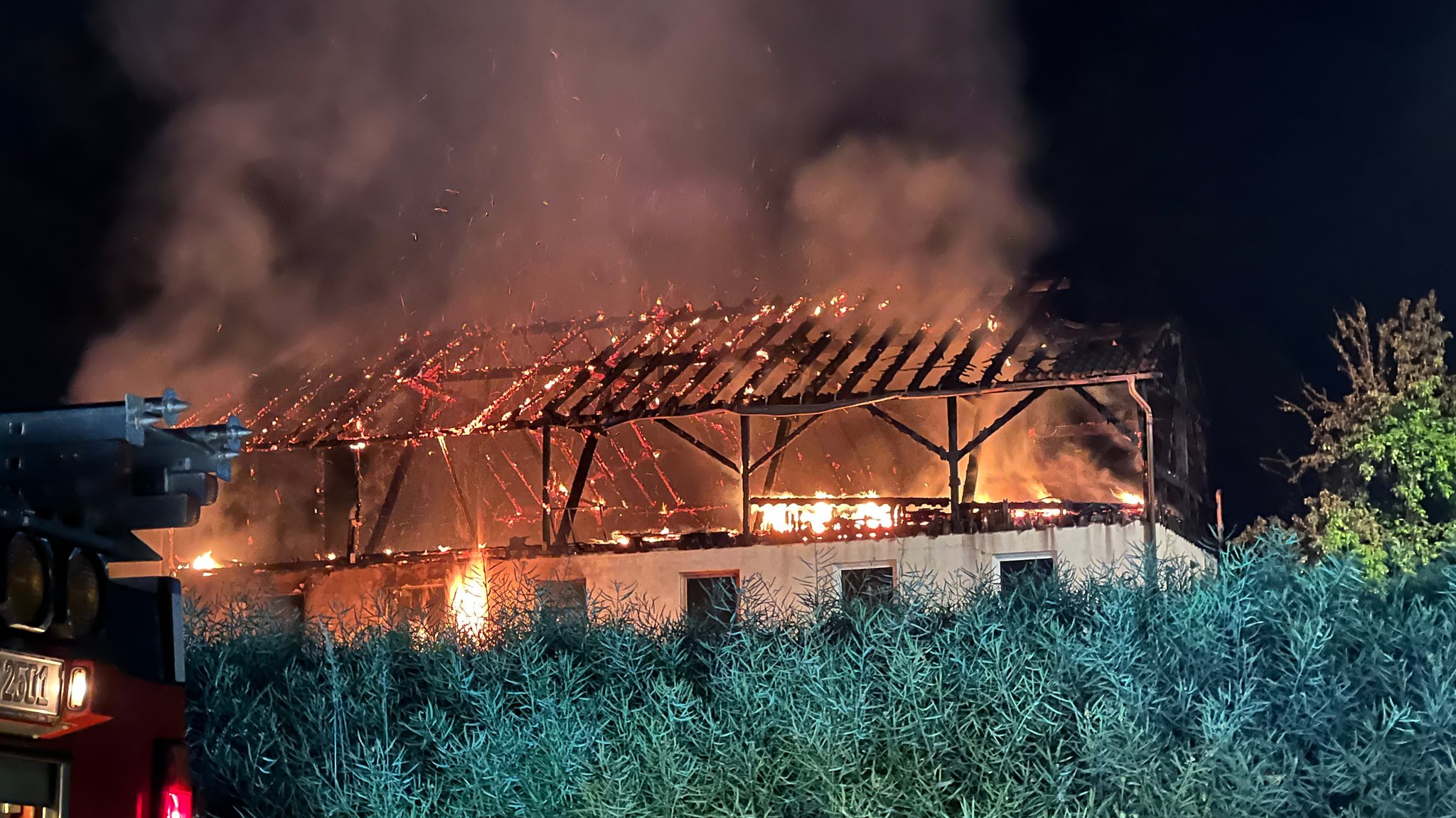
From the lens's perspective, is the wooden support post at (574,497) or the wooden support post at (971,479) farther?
the wooden support post at (971,479)

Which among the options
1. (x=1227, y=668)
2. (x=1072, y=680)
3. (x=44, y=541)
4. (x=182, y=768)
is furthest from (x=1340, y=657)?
(x=44, y=541)

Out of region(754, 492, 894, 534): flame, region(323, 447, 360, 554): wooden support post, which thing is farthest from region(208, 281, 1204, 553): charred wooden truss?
region(323, 447, 360, 554): wooden support post

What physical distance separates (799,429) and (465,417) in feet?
16.3

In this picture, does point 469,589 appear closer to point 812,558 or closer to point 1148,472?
point 812,558

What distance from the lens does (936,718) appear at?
597cm

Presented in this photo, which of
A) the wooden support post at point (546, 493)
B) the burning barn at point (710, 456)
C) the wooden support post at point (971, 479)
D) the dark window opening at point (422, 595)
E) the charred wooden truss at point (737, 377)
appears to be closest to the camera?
the burning barn at point (710, 456)

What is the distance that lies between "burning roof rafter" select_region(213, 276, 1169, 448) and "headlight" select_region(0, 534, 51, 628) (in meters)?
12.1

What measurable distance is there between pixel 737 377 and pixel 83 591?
1325 cm

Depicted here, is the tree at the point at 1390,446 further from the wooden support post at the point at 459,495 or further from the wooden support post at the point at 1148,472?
the wooden support post at the point at 459,495

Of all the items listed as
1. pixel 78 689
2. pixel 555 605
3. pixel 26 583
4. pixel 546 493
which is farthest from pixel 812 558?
pixel 26 583

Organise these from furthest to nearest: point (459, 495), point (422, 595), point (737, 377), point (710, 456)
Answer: point (459, 495), point (710, 456), point (422, 595), point (737, 377)

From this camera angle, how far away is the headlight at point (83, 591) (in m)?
3.77

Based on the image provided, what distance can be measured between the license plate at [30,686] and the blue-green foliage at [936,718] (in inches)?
111

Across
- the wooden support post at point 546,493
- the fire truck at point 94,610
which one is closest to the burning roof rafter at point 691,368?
the wooden support post at point 546,493
